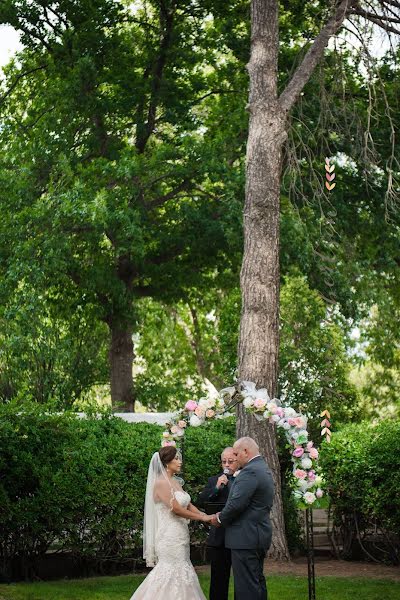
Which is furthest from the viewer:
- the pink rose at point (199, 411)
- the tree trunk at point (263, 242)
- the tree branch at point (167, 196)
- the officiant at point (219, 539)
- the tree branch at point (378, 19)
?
the tree branch at point (167, 196)

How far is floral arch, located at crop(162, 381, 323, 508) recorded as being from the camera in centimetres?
908

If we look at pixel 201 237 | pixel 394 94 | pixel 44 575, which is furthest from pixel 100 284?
pixel 44 575

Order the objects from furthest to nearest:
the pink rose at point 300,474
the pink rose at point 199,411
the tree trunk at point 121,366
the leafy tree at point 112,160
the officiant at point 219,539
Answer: the tree trunk at point 121,366 < the leafy tree at point 112,160 < the pink rose at point 199,411 < the pink rose at point 300,474 < the officiant at point 219,539

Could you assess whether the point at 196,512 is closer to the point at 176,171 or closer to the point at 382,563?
the point at 382,563

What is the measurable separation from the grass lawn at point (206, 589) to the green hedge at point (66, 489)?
47cm

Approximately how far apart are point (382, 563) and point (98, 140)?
1192 cm

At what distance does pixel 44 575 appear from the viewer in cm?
1131

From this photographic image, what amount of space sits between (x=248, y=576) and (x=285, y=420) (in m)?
1.86

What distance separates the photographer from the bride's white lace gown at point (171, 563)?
8727 millimetres

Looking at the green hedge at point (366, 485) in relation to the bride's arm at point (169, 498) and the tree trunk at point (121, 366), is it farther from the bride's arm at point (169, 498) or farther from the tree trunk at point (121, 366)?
the tree trunk at point (121, 366)

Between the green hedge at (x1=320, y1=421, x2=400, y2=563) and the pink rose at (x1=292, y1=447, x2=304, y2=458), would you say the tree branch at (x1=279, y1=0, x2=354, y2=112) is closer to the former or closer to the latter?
the green hedge at (x1=320, y1=421, x2=400, y2=563)

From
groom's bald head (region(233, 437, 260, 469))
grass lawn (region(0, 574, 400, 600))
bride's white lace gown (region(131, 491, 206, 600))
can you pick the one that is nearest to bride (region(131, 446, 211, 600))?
bride's white lace gown (region(131, 491, 206, 600))

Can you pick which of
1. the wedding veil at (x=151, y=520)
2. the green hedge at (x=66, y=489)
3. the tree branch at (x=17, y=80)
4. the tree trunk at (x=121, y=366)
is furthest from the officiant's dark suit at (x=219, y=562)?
the tree branch at (x=17, y=80)

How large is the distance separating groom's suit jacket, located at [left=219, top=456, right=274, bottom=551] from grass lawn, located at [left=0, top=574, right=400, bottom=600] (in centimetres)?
Answer: 262
